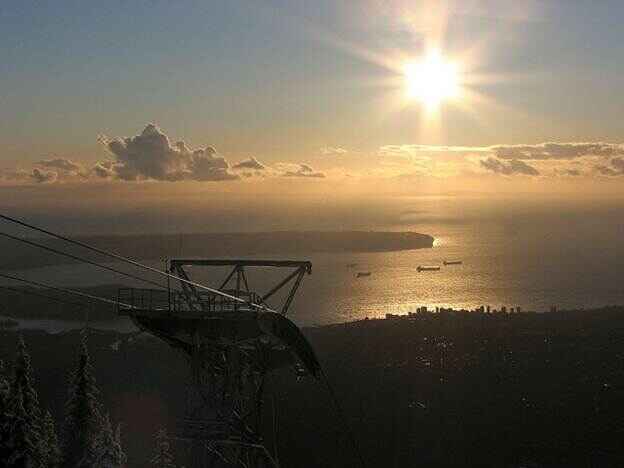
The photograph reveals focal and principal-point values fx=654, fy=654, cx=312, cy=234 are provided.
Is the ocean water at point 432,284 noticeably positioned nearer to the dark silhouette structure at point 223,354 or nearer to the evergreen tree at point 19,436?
the evergreen tree at point 19,436

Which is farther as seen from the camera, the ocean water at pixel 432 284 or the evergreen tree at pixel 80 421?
the ocean water at pixel 432 284

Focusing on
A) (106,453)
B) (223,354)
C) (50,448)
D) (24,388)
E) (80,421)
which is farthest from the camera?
(80,421)

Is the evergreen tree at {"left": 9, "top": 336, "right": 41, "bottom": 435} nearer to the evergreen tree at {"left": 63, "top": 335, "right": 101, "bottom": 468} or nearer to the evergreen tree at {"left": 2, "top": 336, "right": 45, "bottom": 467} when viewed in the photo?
the evergreen tree at {"left": 2, "top": 336, "right": 45, "bottom": 467}

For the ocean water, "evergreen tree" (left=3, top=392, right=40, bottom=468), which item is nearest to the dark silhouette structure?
"evergreen tree" (left=3, top=392, right=40, bottom=468)

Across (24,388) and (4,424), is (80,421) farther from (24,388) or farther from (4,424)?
(4,424)

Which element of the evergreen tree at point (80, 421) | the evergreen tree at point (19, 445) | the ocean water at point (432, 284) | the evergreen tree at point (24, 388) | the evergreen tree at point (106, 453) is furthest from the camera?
the ocean water at point (432, 284)

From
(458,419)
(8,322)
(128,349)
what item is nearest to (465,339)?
(458,419)

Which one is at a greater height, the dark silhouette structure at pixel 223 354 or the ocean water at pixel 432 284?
the dark silhouette structure at pixel 223 354

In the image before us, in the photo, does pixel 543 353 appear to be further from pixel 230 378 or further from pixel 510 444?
pixel 230 378

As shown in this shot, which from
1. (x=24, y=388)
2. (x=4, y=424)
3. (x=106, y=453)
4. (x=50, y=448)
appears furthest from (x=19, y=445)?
(x=50, y=448)

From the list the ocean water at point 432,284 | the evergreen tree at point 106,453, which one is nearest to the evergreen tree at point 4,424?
the evergreen tree at point 106,453

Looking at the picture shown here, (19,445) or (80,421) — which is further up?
(19,445)
